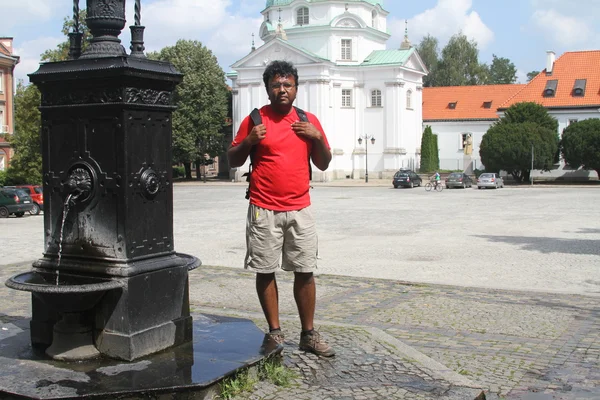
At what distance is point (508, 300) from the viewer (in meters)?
8.84

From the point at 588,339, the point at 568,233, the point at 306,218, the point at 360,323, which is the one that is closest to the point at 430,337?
the point at 360,323

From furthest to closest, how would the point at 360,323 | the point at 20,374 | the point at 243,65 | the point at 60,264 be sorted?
the point at 243,65, the point at 360,323, the point at 60,264, the point at 20,374

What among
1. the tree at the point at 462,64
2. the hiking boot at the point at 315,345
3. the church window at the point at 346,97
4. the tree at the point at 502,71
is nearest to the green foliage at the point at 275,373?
the hiking boot at the point at 315,345

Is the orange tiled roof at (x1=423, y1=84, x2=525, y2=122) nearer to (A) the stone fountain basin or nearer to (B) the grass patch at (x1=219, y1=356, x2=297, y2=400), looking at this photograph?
(B) the grass patch at (x1=219, y1=356, x2=297, y2=400)

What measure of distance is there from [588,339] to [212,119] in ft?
200

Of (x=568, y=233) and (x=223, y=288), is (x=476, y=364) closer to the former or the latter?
(x=223, y=288)

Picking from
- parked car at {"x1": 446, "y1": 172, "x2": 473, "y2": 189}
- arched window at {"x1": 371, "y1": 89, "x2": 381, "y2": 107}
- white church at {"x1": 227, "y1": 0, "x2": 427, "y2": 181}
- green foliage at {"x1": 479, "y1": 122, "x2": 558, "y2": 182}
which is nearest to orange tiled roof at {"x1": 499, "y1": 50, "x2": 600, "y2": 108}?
green foliage at {"x1": 479, "y1": 122, "x2": 558, "y2": 182}

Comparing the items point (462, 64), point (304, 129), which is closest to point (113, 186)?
point (304, 129)

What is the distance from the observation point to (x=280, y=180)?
5.46 metres

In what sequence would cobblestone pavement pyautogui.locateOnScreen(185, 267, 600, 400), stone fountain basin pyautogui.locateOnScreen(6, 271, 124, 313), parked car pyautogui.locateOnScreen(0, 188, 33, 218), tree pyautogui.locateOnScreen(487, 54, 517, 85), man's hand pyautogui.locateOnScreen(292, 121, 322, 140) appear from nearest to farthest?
stone fountain basin pyautogui.locateOnScreen(6, 271, 124, 313), cobblestone pavement pyautogui.locateOnScreen(185, 267, 600, 400), man's hand pyautogui.locateOnScreen(292, 121, 322, 140), parked car pyautogui.locateOnScreen(0, 188, 33, 218), tree pyautogui.locateOnScreen(487, 54, 517, 85)

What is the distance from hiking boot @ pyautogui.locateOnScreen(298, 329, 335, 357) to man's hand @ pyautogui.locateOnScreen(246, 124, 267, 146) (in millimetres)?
1599

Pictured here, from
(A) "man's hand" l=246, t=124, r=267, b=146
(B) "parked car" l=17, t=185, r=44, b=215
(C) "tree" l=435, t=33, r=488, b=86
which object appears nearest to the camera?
(A) "man's hand" l=246, t=124, r=267, b=146

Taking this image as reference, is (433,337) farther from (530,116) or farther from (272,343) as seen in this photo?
(530,116)

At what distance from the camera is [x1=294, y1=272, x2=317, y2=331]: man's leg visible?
18.6 feet
